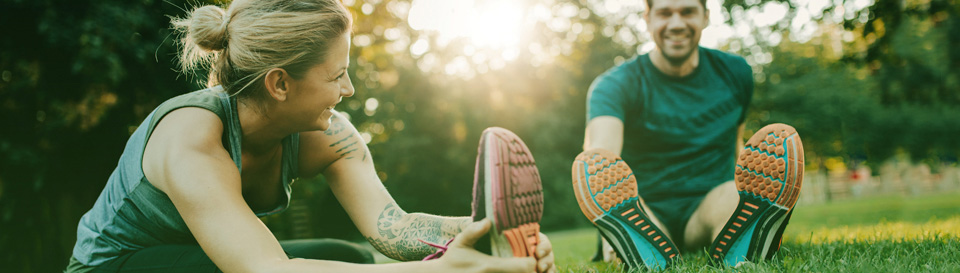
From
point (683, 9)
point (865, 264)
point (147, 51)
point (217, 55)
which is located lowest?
point (147, 51)

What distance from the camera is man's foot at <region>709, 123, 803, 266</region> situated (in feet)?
6.15

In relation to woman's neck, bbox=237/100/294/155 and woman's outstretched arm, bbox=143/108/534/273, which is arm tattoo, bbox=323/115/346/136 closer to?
woman's neck, bbox=237/100/294/155

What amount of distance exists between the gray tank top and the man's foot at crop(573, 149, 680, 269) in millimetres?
1075

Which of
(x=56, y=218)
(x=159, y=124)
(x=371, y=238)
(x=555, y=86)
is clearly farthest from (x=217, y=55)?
(x=555, y=86)

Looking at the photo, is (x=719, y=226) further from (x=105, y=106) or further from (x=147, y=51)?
(x=105, y=106)

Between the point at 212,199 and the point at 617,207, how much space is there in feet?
4.01

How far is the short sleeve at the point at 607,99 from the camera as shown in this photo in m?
2.75

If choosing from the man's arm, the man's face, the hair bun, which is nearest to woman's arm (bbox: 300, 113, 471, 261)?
the hair bun

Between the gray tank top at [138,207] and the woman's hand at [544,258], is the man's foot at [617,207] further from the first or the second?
the gray tank top at [138,207]

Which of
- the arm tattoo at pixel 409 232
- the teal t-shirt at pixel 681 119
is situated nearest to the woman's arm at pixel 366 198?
the arm tattoo at pixel 409 232

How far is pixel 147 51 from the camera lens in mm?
5855

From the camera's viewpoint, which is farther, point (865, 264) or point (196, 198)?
point (865, 264)

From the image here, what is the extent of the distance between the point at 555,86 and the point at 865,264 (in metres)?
17.6

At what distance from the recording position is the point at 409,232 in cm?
183
